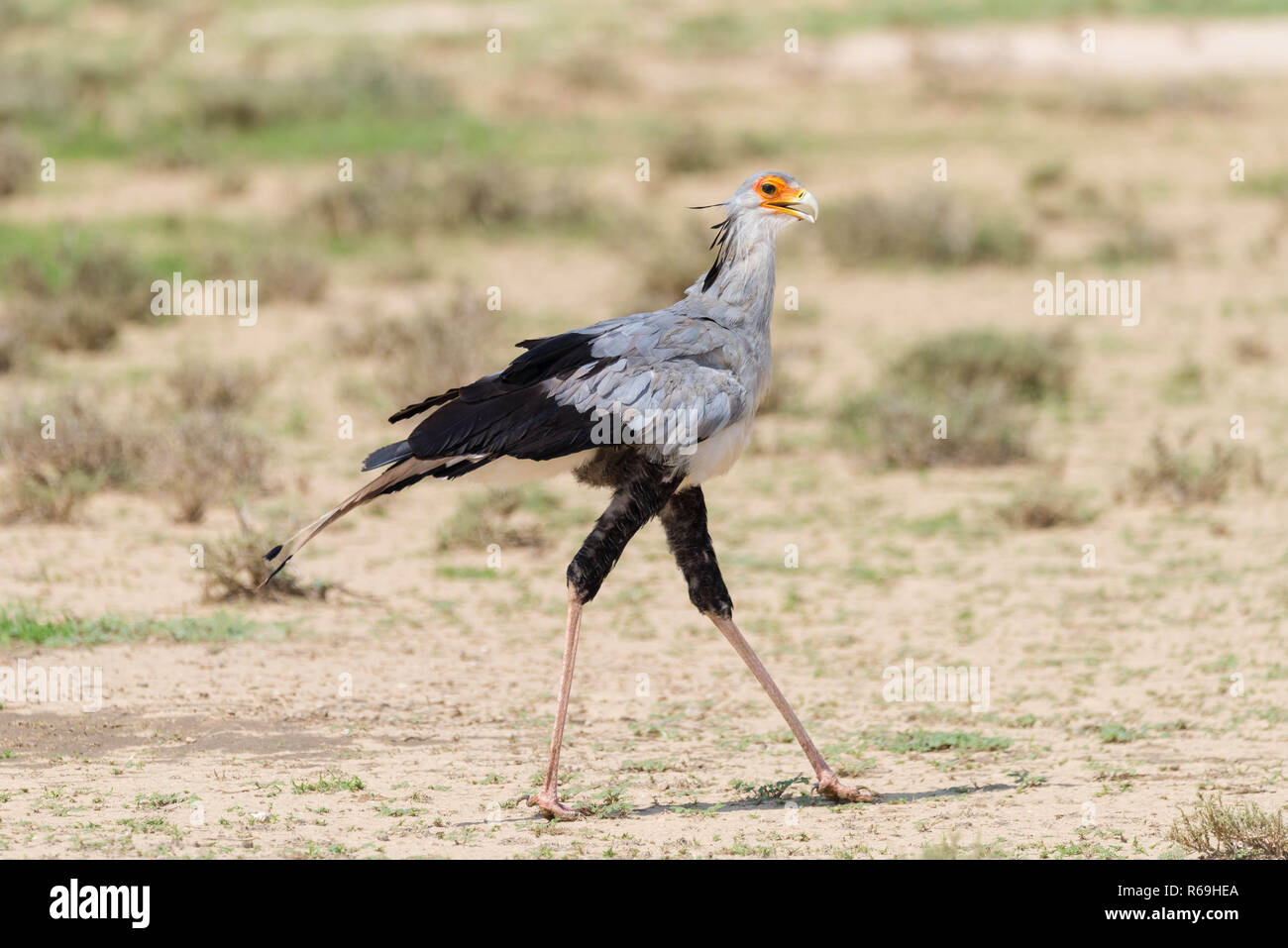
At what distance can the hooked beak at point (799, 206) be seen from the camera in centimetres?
580

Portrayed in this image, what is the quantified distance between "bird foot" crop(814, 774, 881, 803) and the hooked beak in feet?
6.15

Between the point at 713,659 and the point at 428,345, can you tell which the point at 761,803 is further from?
the point at 428,345

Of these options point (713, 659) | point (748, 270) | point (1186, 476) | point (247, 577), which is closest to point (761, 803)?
point (748, 270)

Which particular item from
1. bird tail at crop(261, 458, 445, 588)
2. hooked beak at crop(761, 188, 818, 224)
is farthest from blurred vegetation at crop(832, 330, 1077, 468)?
bird tail at crop(261, 458, 445, 588)

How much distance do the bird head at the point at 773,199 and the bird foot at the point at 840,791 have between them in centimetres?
187

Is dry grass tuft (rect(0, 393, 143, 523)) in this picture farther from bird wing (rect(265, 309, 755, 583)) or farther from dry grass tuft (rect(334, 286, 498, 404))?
bird wing (rect(265, 309, 755, 583))

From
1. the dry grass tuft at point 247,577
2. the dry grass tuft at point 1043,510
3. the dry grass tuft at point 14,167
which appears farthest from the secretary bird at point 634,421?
the dry grass tuft at point 14,167

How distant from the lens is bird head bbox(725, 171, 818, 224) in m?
5.80

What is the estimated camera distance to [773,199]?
5.82 m

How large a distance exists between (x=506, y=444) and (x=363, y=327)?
8.44m

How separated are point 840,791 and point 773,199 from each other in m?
2.00

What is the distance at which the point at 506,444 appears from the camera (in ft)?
18.0

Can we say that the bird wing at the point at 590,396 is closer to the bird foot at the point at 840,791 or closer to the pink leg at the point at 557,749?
the pink leg at the point at 557,749

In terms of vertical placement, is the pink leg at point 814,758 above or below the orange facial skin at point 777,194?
below
